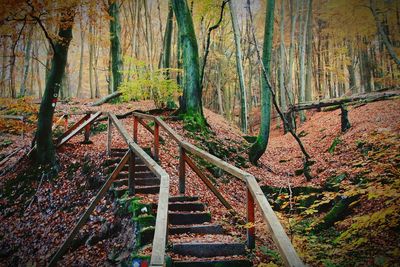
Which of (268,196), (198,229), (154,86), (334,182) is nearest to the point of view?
(198,229)

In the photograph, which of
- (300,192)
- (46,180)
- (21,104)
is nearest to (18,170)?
(46,180)

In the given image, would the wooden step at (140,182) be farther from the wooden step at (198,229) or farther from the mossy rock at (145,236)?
the mossy rock at (145,236)

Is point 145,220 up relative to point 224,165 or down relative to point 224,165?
down

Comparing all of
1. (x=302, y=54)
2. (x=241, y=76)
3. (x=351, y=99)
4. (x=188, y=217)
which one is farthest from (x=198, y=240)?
(x=302, y=54)

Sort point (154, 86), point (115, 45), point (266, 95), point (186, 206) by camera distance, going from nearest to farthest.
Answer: point (186, 206) → point (266, 95) → point (154, 86) → point (115, 45)

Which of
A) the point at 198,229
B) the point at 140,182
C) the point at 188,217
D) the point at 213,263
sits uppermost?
the point at 140,182

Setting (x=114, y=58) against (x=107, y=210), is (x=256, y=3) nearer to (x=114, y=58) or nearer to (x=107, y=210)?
(x=114, y=58)

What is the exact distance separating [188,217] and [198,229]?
38 cm

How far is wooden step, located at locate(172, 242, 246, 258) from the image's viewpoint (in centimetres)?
439

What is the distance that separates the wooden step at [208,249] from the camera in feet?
14.4

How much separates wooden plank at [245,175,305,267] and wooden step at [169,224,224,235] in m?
1.50

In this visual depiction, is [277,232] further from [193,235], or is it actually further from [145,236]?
[145,236]

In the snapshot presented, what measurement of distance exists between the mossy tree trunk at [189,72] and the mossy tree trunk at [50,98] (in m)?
Result: 4.35

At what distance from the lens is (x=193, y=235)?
16.6 feet
